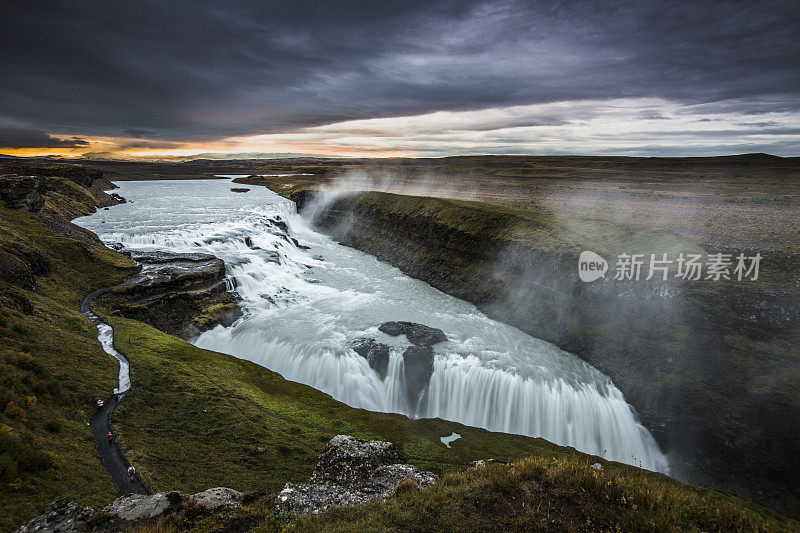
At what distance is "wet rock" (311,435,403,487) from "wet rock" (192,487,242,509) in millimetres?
2949

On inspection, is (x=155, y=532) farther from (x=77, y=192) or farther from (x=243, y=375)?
(x=77, y=192)

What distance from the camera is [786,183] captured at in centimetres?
7856

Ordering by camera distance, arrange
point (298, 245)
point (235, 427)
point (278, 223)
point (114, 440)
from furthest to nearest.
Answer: point (278, 223)
point (298, 245)
point (235, 427)
point (114, 440)

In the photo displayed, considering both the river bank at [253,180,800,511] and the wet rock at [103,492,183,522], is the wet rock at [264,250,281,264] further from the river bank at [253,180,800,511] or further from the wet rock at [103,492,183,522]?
the wet rock at [103,492,183,522]

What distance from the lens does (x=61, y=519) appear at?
768cm

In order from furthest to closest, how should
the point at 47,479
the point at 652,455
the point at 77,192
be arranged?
the point at 77,192 < the point at 652,455 < the point at 47,479

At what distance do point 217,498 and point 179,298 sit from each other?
882 inches

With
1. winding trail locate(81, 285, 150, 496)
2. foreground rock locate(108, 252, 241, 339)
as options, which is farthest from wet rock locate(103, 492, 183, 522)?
foreground rock locate(108, 252, 241, 339)

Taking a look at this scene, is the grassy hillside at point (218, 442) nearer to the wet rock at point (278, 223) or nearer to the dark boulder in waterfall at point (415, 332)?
the dark boulder in waterfall at point (415, 332)

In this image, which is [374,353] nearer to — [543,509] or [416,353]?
[416,353]

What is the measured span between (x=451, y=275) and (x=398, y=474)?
28.6 metres

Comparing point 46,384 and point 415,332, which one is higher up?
point 46,384

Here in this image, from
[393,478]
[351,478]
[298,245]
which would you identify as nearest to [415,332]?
[351,478]

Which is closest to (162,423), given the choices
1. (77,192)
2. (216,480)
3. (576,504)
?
(216,480)
